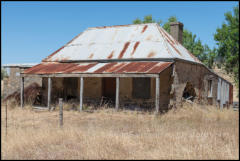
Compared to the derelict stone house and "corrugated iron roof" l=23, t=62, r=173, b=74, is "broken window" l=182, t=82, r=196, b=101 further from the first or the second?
"corrugated iron roof" l=23, t=62, r=173, b=74

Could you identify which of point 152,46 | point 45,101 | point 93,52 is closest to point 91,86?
point 93,52

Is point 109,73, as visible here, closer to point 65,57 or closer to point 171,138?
point 65,57

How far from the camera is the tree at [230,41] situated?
27656 millimetres

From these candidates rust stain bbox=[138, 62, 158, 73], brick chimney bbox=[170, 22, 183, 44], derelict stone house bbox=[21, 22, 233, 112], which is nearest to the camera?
rust stain bbox=[138, 62, 158, 73]

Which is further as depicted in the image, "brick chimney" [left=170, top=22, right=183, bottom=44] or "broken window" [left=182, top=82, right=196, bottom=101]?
"brick chimney" [left=170, top=22, right=183, bottom=44]

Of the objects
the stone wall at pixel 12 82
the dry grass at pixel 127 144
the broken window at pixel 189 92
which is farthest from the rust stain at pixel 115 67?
the stone wall at pixel 12 82

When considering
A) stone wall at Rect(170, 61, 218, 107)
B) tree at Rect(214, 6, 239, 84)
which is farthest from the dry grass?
tree at Rect(214, 6, 239, 84)

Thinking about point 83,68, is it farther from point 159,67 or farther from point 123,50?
point 159,67

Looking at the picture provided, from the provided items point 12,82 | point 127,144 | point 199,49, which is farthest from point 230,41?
point 127,144

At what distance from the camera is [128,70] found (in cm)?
1302

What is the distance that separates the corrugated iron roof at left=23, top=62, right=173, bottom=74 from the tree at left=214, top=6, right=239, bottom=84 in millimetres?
16592

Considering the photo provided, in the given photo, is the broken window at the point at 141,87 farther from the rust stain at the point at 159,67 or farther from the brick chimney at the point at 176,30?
the brick chimney at the point at 176,30

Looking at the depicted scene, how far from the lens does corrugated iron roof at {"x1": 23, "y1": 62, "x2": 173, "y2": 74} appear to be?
42.3 feet

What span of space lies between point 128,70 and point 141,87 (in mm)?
2341
